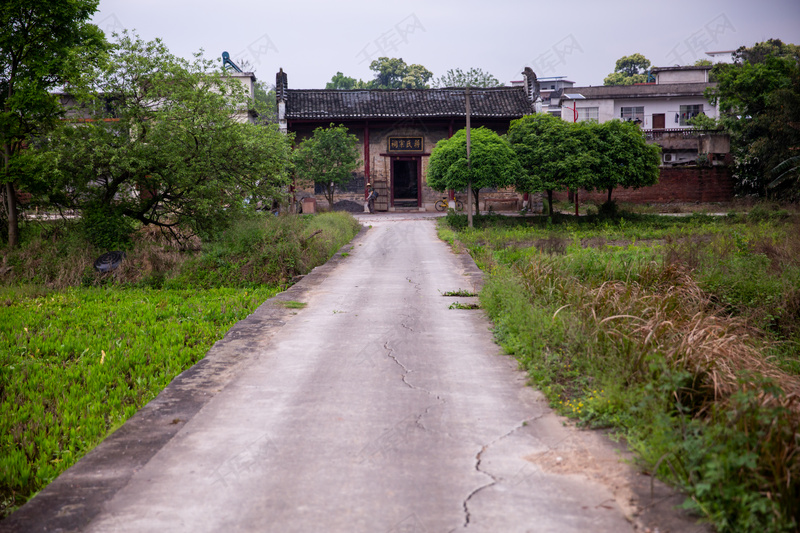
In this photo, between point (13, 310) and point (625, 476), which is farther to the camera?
point (13, 310)

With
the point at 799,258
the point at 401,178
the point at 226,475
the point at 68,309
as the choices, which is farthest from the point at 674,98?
the point at 226,475

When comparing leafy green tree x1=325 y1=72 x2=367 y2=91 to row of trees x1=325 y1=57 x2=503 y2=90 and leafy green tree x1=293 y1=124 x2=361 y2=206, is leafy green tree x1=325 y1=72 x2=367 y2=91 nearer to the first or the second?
row of trees x1=325 y1=57 x2=503 y2=90

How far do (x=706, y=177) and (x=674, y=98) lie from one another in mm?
8211

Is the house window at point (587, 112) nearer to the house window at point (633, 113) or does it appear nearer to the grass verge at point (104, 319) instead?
the house window at point (633, 113)

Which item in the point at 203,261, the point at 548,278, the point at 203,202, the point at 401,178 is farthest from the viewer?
the point at 401,178

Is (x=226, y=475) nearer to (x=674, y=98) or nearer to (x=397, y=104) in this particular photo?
(x=397, y=104)

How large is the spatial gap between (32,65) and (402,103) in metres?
18.9

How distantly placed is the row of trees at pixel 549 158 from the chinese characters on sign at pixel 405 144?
24.7ft

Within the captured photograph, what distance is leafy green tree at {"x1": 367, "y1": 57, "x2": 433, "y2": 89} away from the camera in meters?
60.9

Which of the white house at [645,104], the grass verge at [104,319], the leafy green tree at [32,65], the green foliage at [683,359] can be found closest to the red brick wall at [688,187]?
the white house at [645,104]

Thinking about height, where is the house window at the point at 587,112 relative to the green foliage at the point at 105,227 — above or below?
above

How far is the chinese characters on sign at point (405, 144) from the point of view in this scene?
99.7 feet

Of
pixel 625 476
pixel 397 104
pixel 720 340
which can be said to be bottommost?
pixel 625 476

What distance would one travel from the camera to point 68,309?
10.1 metres
